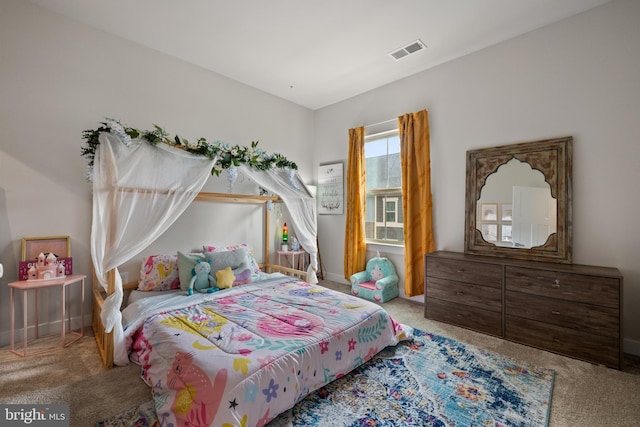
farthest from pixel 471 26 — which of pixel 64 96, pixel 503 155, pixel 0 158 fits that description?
pixel 0 158

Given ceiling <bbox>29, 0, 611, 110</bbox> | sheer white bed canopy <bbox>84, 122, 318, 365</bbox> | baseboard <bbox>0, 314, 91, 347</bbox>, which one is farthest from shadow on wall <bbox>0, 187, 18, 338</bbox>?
ceiling <bbox>29, 0, 611, 110</bbox>

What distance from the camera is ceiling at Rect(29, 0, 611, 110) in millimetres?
2730

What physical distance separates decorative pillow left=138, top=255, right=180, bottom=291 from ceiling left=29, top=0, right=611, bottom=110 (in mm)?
2555

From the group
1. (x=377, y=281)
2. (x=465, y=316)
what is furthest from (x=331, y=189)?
(x=465, y=316)

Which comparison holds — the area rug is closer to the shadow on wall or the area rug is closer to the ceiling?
Result: the shadow on wall

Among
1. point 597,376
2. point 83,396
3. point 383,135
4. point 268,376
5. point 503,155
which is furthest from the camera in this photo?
point 383,135

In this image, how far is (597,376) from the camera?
2227 millimetres

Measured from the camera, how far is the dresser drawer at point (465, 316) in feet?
9.66

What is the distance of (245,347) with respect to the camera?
5.97 feet

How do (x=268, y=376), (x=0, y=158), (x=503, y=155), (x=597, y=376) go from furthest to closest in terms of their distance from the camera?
(x=503, y=155), (x=0, y=158), (x=597, y=376), (x=268, y=376)

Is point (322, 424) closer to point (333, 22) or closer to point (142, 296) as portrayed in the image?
point (142, 296)

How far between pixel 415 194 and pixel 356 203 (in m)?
1.01

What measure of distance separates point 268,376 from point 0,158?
10.5 ft

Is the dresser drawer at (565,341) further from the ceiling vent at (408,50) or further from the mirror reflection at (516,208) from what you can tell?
the ceiling vent at (408,50)
